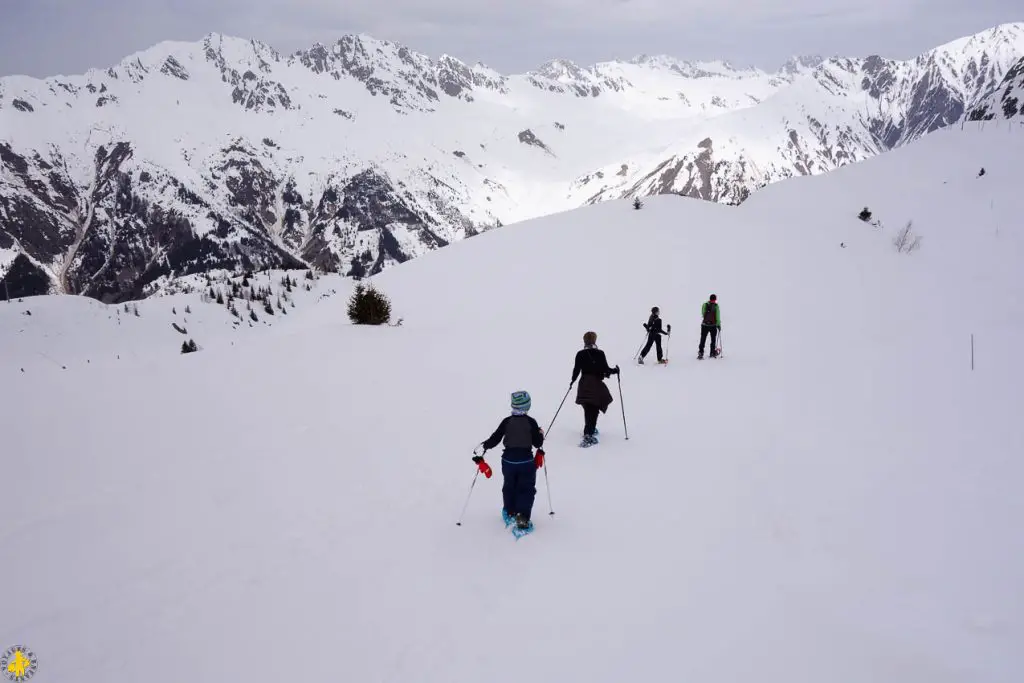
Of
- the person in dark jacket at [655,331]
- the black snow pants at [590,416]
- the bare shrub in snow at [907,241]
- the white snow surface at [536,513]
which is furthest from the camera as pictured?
the bare shrub in snow at [907,241]

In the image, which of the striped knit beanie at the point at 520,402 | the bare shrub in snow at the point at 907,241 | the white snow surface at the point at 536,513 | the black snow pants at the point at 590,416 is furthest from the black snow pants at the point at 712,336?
the bare shrub in snow at the point at 907,241

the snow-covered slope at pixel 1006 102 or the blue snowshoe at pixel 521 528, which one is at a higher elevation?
the snow-covered slope at pixel 1006 102

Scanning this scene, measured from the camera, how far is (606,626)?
5.43 meters

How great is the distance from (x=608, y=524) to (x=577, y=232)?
2972 cm

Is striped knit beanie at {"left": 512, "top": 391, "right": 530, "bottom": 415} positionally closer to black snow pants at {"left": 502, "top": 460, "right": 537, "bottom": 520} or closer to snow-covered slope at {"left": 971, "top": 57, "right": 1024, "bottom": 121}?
black snow pants at {"left": 502, "top": 460, "right": 537, "bottom": 520}

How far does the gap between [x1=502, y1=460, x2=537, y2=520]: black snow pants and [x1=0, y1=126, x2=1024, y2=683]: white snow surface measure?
1.32 ft

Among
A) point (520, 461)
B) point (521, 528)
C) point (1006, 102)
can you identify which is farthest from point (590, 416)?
point (1006, 102)

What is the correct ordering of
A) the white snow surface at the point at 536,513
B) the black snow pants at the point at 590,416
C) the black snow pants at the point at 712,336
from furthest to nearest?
the black snow pants at the point at 712,336 < the black snow pants at the point at 590,416 < the white snow surface at the point at 536,513

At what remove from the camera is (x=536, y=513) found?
795 centimetres

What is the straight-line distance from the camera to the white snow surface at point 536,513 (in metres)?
5.21

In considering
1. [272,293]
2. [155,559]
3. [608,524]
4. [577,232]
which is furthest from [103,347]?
[608,524]

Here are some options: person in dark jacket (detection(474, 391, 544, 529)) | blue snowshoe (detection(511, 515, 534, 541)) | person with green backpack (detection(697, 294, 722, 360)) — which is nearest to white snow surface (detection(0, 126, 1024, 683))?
blue snowshoe (detection(511, 515, 534, 541))

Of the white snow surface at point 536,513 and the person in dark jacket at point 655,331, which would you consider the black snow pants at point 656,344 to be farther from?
the white snow surface at point 536,513

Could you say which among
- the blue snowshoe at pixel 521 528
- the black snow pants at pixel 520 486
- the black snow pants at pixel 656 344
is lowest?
the blue snowshoe at pixel 521 528
